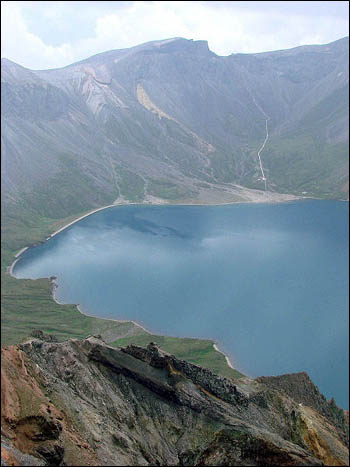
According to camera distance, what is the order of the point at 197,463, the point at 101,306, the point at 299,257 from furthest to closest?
the point at 299,257
the point at 101,306
the point at 197,463

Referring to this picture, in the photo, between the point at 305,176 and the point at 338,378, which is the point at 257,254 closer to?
the point at 338,378

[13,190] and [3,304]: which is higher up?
[13,190]

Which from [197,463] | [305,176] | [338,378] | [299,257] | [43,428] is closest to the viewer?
[43,428]

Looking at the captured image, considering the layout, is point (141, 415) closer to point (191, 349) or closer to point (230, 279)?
point (191, 349)

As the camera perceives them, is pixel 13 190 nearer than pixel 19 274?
No

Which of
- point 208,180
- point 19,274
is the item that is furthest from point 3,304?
point 208,180

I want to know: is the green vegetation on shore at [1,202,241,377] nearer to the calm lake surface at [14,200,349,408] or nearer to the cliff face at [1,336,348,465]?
the calm lake surface at [14,200,349,408]

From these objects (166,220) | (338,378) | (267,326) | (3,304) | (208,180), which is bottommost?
(3,304)
